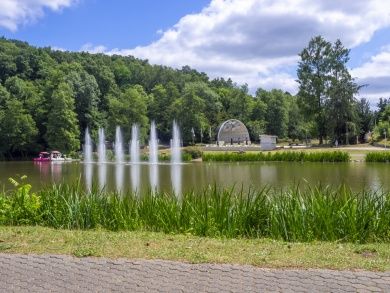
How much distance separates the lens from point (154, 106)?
93.4 m

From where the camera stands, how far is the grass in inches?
217

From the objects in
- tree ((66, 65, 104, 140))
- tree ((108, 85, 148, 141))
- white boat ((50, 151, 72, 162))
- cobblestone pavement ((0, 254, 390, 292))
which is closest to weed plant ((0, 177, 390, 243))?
cobblestone pavement ((0, 254, 390, 292))

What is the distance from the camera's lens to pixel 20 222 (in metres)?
9.16

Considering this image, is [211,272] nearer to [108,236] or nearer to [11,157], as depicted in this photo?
[108,236]

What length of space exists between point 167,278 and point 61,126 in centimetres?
6570

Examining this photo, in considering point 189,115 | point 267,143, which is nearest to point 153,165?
point 267,143

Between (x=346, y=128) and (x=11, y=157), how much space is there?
47.6 metres

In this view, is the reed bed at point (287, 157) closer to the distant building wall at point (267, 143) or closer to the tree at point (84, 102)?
the distant building wall at point (267, 143)

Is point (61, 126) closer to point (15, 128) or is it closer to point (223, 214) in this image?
point (15, 128)

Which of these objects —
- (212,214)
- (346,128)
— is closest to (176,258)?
(212,214)

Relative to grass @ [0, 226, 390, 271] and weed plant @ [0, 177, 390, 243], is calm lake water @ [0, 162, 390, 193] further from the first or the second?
grass @ [0, 226, 390, 271]

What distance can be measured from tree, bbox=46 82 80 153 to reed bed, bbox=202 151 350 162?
996 inches

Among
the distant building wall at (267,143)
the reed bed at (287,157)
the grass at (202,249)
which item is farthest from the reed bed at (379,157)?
the grass at (202,249)

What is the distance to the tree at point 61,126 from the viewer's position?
6719 centimetres
